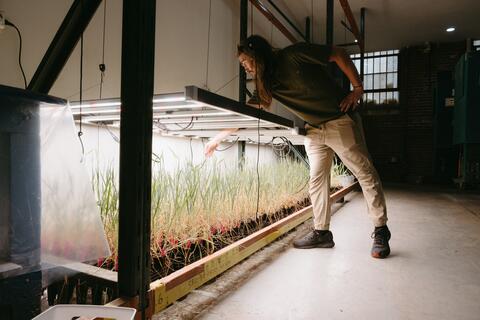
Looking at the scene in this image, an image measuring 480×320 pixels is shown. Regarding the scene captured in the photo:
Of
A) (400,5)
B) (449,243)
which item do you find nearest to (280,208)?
(449,243)

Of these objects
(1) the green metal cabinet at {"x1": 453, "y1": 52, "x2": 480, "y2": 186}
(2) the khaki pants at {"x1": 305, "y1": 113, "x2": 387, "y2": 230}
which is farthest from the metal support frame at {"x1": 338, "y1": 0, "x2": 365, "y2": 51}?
(2) the khaki pants at {"x1": 305, "y1": 113, "x2": 387, "y2": 230}

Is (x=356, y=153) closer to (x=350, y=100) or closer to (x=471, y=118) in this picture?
(x=350, y=100)

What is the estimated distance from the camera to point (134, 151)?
3.18 ft

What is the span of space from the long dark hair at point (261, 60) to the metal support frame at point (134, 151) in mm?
967

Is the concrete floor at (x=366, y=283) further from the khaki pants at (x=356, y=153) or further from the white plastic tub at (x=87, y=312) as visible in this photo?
the white plastic tub at (x=87, y=312)

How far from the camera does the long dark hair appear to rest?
188cm

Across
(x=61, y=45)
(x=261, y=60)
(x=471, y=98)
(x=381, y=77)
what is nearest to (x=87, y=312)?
(x=61, y=45)

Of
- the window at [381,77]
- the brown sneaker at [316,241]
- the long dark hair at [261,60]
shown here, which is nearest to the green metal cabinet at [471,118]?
the window at [381,77]

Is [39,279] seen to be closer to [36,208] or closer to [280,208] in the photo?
[36,208]

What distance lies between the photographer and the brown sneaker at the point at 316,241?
2152 millimetres

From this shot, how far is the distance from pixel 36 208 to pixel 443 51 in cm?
1060

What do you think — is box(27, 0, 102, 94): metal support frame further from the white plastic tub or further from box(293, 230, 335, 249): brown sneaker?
box(293, 230, 335, 249): brown sneaker

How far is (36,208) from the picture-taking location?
0.81 meters

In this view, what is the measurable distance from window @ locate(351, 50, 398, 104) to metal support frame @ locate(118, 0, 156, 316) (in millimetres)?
9431
